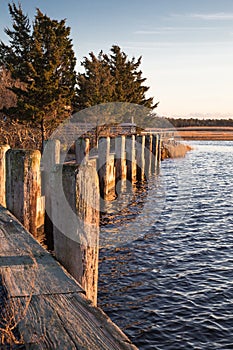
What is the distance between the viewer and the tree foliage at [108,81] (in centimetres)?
3497

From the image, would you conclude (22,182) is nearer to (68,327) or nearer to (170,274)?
(68,327)

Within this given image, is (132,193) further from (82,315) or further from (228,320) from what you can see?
(82,315)

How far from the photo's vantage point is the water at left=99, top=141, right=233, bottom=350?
630 centimetres

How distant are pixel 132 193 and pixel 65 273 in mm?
14297

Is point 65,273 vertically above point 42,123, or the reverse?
point 42,123

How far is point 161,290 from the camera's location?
7766mm

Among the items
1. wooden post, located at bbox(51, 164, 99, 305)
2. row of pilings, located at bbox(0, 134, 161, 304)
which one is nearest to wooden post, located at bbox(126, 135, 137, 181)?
row of pilings, located at bbox(0, 134, 161, 304)

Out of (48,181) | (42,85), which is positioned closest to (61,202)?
(48,181)

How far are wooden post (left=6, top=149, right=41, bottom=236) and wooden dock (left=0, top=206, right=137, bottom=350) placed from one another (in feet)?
5.12

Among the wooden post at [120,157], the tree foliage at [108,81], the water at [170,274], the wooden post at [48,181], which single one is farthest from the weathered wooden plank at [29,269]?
the tree foliage at [108,81]

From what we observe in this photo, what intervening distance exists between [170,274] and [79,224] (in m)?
4.67

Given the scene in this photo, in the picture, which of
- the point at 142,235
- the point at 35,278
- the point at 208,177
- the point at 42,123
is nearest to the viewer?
the point at 35,278

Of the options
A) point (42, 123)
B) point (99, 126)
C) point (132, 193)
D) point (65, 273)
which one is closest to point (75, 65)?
point (99, 126)

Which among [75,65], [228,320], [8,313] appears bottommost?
[228,320]
